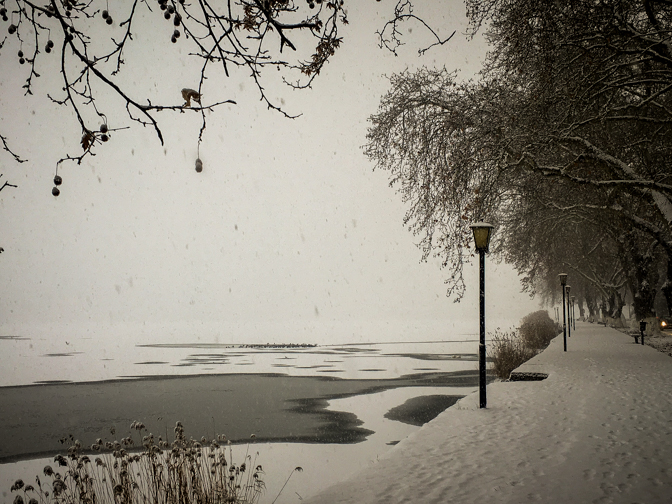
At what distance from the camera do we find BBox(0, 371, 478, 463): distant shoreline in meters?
12.1

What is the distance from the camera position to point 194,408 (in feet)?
51.1

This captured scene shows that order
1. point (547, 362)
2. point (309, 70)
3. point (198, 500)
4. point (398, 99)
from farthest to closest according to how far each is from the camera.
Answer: point (547, 362), point (398, 99), point (198, 500), point (309, 70)

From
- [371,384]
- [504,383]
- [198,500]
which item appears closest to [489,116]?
[504,383]

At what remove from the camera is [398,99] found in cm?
1758

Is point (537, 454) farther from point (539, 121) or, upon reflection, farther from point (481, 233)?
point (539, 121)

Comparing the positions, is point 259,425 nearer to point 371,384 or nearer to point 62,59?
point 371,384

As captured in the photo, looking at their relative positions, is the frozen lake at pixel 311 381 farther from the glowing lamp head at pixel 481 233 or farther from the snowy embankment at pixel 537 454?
the glowing lamp head at pixel 481 233

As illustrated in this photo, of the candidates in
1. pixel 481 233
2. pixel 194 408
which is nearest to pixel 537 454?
pixel 481 233

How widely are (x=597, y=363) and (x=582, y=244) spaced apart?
17398 mm

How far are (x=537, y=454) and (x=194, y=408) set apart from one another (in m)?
11.3

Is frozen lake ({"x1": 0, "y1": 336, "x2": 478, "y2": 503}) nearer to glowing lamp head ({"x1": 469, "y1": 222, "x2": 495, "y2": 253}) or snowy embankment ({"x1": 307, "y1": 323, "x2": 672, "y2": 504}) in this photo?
snowy embankment ({"x1": 307, "y1": 323, "x2": 672, "y2": 504})

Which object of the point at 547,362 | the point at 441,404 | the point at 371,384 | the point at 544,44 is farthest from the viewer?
the point at 371,384

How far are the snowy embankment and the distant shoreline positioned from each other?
3640 millimetres

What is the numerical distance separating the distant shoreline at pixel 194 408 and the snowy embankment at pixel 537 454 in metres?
3.64
